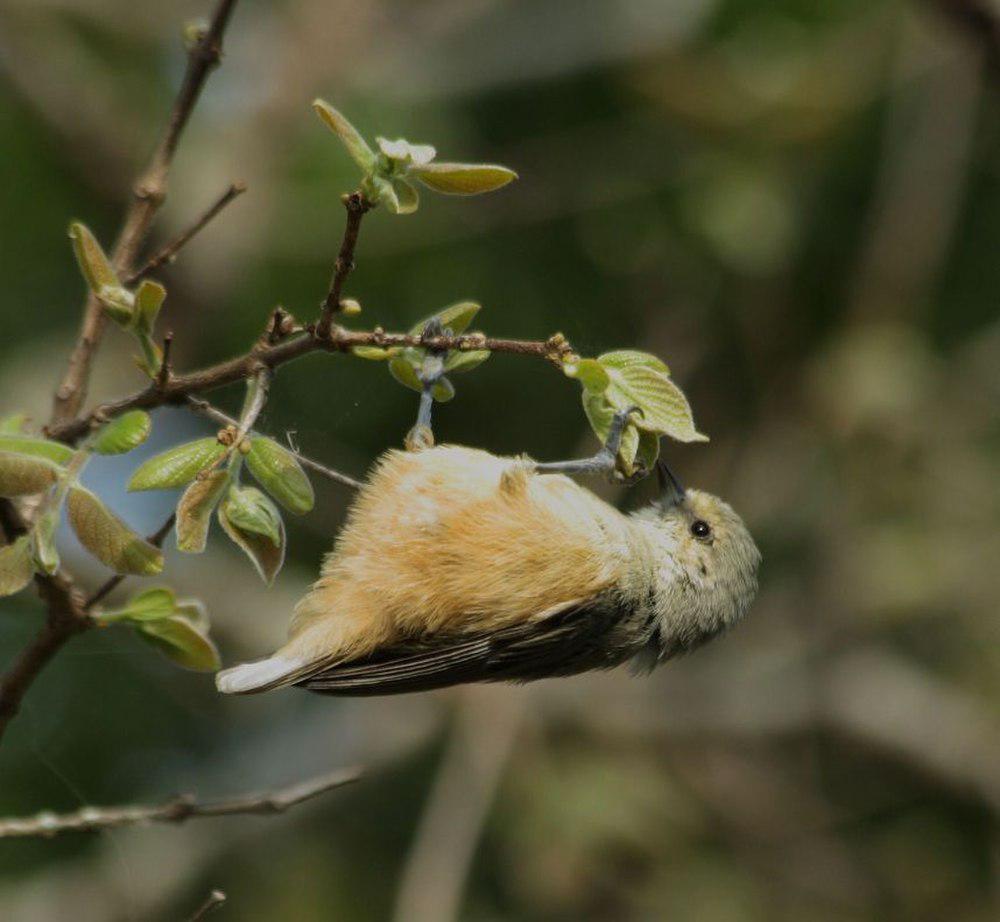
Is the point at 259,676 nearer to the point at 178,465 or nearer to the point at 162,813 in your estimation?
the point at 162,813

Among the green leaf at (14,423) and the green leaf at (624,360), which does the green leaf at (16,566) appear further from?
the green leaf at (624,360)

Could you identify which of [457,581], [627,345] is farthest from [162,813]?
[627,345]

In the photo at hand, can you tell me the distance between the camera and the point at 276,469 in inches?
91.4

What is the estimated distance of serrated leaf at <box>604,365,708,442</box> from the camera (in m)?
2.43

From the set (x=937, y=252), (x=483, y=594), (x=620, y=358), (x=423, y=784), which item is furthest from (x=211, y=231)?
(x=620, y=358)

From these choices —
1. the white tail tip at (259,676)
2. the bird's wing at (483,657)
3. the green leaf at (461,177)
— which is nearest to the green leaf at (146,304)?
the green leaf at (461,177)

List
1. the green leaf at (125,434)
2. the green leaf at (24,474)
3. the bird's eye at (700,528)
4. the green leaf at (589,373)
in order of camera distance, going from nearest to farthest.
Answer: the green leaf at (24,474), the green leaf at (125,434), the green leaf at (589,373), the bird's eye at (700,528)

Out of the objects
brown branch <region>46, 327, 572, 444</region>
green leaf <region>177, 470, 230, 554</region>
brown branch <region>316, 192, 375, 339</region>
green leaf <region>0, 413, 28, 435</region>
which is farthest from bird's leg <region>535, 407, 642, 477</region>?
green leaf <region>0, 413, 28, 435</region>

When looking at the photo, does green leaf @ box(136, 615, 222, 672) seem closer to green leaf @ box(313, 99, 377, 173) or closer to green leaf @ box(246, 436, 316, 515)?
green leaf @ box(246, 436, 316, 515)

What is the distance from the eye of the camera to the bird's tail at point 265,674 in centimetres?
297

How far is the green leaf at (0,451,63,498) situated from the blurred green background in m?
4.53

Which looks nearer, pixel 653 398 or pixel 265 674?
pixel 653 398

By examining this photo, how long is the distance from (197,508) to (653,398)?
33.0 inches

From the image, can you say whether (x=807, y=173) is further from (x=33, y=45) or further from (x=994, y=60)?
(x=33, y=45)
